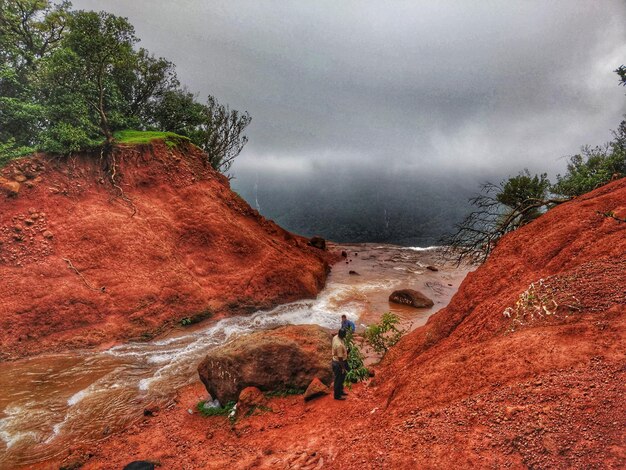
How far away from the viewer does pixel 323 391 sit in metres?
7.83

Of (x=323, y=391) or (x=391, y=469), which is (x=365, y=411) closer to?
(x=323, y=391)

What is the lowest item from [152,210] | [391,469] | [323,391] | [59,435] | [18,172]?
[59,435]

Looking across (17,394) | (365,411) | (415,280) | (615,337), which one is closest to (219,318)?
(17,394)

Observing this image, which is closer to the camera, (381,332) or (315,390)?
(315,390)

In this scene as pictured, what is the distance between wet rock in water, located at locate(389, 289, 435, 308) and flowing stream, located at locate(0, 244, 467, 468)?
31.5 inches

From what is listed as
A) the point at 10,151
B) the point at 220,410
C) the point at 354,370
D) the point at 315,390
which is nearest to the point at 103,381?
the point at 220,410

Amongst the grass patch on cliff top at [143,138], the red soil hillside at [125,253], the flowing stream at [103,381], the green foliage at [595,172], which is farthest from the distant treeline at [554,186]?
the grass patch on cliff top at [143,138]

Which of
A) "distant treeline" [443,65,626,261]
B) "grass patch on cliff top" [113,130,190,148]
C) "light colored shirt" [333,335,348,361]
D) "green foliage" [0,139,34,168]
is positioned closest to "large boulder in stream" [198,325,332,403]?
"light colored shirt" [333,335,348,361]

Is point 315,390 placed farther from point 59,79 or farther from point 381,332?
point 59,79

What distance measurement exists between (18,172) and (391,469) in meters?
18.9

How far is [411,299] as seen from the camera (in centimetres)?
1958

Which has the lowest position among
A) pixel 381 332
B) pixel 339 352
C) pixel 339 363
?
pixel 381 332

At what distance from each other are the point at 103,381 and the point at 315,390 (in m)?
7.90

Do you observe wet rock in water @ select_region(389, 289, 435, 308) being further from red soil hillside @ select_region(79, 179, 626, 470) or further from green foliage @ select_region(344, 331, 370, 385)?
green foliage @ select_region(344, 331, 370, 385)
